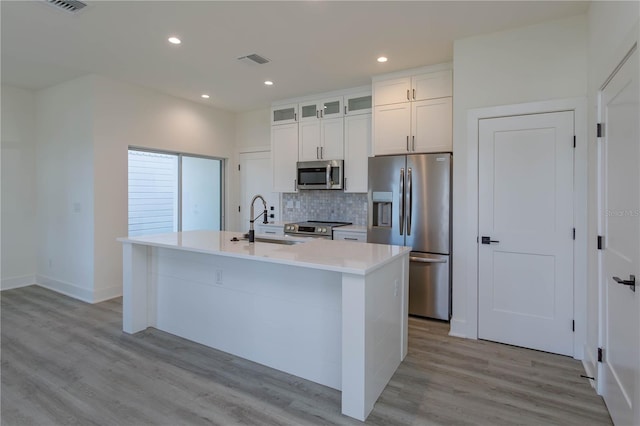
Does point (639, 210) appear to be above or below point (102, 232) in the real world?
above

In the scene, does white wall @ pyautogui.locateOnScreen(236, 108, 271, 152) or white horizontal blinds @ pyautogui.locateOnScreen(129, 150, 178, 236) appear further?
white wall @ pyautogui.locateOnScreen(236, 108, 271, 152)

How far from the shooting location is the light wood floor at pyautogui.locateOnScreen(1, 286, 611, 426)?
6.46ft

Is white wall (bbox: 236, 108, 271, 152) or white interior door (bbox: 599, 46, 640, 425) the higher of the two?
white wall (bbox: 236, 108, 271, 152)

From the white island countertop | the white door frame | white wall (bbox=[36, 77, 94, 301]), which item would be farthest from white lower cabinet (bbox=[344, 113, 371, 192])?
white wall (bbox=[36, 77, 94, 301])

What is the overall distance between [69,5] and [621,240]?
4.12 m

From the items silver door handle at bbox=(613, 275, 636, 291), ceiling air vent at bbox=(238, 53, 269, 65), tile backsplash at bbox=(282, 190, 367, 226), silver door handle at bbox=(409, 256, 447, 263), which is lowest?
silver door handle at bbox=(409, 256, 447, 263)

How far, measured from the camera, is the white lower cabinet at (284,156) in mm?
5109

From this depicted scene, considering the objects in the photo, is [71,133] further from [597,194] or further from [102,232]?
[597,194]

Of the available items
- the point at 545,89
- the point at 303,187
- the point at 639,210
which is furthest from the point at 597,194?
the point at 303,187

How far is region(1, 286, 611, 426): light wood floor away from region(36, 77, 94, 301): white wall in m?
1.39

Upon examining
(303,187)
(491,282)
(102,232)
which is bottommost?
(491,282)

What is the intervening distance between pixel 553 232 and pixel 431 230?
42.6 inches

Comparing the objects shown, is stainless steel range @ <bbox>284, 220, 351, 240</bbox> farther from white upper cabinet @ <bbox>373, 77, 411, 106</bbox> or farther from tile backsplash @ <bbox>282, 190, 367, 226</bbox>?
white upper cabinet @ <bbox>373, 77, 411, 106</bbox>

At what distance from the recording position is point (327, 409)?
6.69ft
